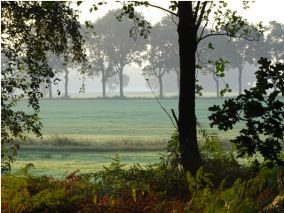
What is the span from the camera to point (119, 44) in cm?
12394

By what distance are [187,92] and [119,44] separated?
373 feet

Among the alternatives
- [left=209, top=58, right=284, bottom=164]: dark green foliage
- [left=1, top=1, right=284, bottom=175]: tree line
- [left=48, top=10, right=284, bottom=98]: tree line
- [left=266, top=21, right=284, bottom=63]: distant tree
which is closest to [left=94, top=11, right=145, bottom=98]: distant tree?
[left=48, top=10, right=284, bottom=98]: tree line

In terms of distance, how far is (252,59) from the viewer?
398 feet

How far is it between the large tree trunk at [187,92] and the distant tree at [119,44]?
357 feet

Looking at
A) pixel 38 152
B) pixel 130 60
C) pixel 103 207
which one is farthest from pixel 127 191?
pixel 130 60

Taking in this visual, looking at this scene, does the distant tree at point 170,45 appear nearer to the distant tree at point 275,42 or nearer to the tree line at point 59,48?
the distant tree at point 275,42

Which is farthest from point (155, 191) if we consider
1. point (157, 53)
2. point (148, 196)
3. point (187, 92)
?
point (157, 53)

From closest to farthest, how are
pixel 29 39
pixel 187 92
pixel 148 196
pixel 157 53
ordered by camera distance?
pixel 148 196, pixel 187 92, pixel 29 39, pixel 157 53

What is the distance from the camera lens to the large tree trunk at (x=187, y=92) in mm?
11078

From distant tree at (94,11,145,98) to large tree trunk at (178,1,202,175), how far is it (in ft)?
357

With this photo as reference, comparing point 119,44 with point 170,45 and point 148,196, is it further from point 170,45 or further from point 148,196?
point 148,196

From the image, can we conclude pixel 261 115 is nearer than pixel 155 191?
Yes

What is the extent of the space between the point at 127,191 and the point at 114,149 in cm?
1880

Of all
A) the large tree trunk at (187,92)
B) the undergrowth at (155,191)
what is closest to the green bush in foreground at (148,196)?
the undergrowth at (155,191)
